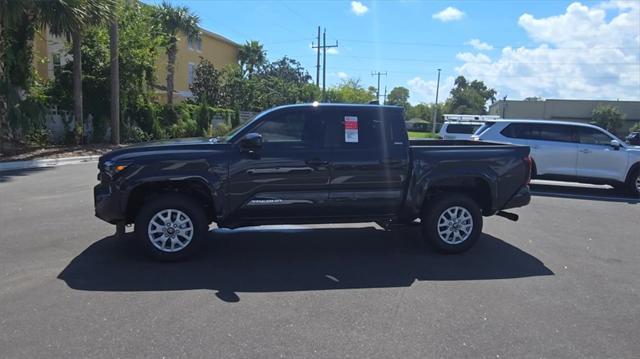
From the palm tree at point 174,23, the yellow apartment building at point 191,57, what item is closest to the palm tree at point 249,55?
the yellow apartment building at point 191,57

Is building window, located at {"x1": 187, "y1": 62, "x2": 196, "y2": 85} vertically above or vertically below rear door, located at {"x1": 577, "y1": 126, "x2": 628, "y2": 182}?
above

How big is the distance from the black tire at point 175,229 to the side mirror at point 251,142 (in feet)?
2.92

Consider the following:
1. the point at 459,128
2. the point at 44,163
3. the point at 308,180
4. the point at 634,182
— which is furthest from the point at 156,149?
the point at 459,128

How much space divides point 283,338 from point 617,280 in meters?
4.05

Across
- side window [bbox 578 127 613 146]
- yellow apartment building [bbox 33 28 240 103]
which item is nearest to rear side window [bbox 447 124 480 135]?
side window [bbox 578 127 613 146]

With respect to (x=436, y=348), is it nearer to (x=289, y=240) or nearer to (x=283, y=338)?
(x=283, y=338)

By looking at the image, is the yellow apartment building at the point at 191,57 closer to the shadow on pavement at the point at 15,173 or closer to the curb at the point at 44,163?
the curb at the point at 44,163

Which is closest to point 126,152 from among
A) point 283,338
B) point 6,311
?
point 6,311

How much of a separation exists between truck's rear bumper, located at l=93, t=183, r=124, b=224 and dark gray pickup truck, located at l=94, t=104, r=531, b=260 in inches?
0.5

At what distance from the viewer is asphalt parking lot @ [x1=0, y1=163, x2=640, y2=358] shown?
4086 millimetres

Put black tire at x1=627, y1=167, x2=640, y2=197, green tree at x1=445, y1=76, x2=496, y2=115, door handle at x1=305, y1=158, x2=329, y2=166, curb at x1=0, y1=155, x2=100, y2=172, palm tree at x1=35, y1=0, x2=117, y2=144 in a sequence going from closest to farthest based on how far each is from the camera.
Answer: door handle at x1=305, y1=158, x2=329, y2=166 < black tire at x1=627, y1=167, x2=640, y2=197 < curb at x1=0, y1=155, x2=100, y2=172 < palm tree at x1=35, y1=0, x2=117, y2=144 < green tree at x1=445, y1=76, x2=496, y2=115

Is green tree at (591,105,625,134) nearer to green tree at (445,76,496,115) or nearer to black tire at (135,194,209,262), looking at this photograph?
green tree at (445,76,496,115)

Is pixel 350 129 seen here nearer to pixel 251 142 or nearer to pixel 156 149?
pixel 251 142

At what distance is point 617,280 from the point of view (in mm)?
5930
